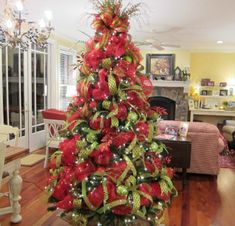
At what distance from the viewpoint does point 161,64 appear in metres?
7.64

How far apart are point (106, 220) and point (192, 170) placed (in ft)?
8.09

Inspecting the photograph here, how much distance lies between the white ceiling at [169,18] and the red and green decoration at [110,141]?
903 millimetres

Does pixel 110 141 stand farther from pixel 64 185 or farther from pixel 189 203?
pixel 189 203

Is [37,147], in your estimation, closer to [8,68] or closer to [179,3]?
[8,68]

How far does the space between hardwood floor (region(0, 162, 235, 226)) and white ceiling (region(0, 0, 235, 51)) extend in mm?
2060

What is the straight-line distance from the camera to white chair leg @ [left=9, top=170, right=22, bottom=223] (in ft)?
8.02

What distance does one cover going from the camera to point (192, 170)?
153 inches

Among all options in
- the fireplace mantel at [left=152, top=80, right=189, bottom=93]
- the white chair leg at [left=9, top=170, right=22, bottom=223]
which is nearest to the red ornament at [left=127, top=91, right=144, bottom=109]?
the white chair leg at [left=9, top=170, right=22, bottom=223]

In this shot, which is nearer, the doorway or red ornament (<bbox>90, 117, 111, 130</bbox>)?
red ornament (<bbox>90, 117, 111, 130</bbox>)

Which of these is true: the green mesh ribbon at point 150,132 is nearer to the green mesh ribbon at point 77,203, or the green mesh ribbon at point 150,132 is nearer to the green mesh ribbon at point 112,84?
the green mesh ribbon at point 112,84

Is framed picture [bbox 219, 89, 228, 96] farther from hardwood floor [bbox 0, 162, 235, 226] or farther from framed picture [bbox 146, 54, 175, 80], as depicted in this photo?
hardwood floor [bbox 0, 162, 235, 226]

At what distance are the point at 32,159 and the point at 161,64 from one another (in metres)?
4.77

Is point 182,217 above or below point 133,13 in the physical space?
below

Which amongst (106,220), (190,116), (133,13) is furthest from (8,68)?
(190,116)
